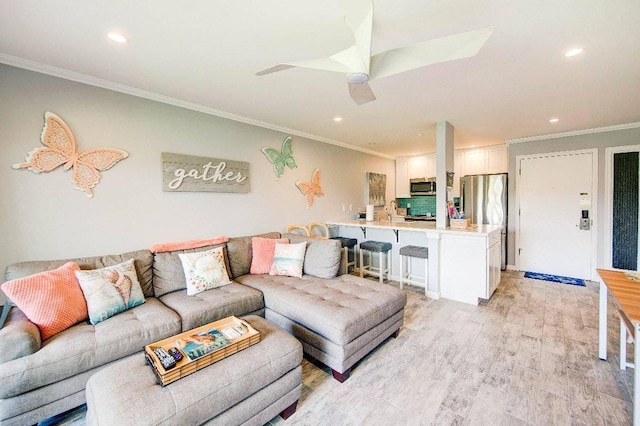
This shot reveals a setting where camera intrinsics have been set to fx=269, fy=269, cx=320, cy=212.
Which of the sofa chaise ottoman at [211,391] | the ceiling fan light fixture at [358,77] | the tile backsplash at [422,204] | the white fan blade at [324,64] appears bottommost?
the sofa chaise ottoman at [211,391]

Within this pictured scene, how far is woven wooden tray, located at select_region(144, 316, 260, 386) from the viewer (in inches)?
53.9

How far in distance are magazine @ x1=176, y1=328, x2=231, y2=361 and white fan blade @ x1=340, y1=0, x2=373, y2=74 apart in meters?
1.78

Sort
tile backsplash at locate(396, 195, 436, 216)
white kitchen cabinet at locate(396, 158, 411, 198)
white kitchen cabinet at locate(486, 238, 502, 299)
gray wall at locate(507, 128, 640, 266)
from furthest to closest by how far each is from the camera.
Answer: white kitchen cabinet at locate(396, 158, 411, 198) → tile backsplash at locate(396, 195, 436, 216) → gray wall at locate(507, 128, 640, 266) → white kitchen cabinet at locate(486, 238, 502, 299)

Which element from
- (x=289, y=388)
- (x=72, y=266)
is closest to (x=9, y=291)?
(x=72, y=266)

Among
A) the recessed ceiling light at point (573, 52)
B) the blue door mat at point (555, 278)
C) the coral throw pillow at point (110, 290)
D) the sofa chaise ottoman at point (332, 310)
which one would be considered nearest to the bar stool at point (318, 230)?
the sofa chaise ottoman at point (332, 310)

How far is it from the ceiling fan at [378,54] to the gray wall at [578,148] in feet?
15.0

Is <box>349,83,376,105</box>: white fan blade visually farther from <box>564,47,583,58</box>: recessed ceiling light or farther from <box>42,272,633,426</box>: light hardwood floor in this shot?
<box>42,272,633,426</box>: light hardwood floor

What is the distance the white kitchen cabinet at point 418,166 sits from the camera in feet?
20.9

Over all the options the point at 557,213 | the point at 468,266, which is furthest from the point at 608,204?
the point at 468,266

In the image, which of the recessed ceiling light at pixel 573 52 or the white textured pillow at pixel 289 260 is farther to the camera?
the white textured pillow at pixel 289 260

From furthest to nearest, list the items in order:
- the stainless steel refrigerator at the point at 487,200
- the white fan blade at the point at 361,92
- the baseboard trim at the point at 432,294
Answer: the stainless steel refrigerator at the point at 487,200 < the baseboard trim at the point at 432,294 < the white fan blade at the point at 361,92

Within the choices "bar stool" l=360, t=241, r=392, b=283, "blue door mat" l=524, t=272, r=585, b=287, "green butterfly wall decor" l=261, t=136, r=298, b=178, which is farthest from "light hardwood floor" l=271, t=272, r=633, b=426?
"green butterfly wall decor" l=261, t=136, r=298, b=178

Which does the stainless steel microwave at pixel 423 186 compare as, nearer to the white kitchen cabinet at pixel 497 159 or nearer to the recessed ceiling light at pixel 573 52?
the white kitchen cabinet at pixel 497 159

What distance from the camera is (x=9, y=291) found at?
1.75m
